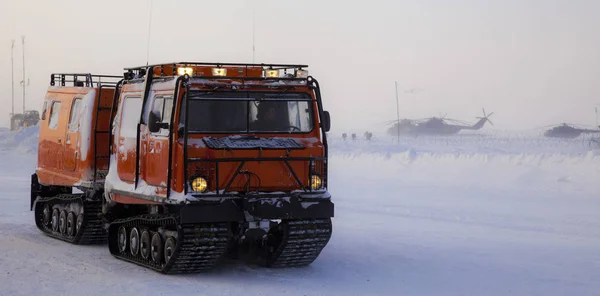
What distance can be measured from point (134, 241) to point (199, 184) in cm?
250

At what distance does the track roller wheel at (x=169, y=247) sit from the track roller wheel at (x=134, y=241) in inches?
55.0

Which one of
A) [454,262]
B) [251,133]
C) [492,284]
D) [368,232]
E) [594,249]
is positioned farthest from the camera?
[368,232]

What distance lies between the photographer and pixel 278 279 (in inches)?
535

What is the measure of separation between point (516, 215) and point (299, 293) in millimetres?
11740

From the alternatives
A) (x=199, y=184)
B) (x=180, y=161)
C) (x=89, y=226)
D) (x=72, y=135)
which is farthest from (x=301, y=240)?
(x=72, y=135)

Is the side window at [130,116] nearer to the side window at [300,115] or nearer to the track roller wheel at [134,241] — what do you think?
the track roller wheel at [134,241]

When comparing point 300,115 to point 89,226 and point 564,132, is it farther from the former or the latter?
point 564,132

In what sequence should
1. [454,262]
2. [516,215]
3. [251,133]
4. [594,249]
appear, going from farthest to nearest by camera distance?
[516,215] < [594,249] < [454,262] < [251,133]

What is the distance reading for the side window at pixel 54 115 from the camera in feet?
63.1

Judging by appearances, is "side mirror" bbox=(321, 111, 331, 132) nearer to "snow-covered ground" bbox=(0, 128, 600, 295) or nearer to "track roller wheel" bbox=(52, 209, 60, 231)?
"snow-covered ground" bbox=(0, 128, 600, 295)

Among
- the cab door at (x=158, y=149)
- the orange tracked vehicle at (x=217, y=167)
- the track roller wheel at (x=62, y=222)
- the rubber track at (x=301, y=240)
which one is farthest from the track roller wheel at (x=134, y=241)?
the track roller wheel at (x=62, y=222)

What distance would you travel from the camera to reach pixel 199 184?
44.1 feet

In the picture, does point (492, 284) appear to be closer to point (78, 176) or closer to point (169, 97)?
point (169, 97)

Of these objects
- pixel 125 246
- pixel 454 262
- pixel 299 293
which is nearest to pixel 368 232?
pixel 454 262
